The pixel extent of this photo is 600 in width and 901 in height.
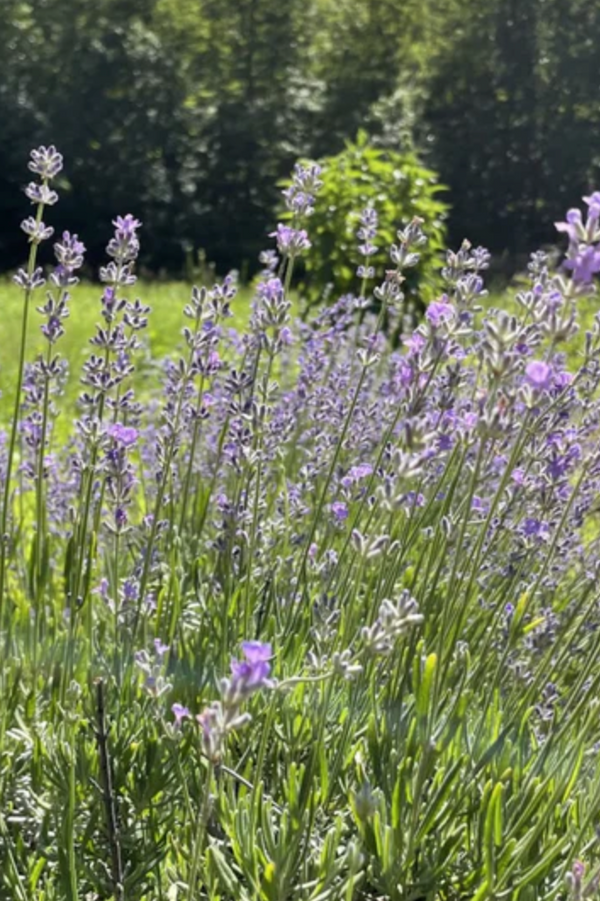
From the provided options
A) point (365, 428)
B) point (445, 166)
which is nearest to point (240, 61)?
point (445, 166)

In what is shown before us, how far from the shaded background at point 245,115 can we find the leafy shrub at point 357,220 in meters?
7.47

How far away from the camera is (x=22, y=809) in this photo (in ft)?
5.86

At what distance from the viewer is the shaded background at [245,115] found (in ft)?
53.0

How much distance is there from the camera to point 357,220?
23.4 feet

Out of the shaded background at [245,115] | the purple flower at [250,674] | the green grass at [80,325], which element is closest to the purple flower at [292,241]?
the purple flower at [250,674]

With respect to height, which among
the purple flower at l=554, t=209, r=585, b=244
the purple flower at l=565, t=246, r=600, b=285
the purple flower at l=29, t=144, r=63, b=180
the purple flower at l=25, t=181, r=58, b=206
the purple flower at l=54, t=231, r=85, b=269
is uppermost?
the purple flower at l=554, t=209, r=585, b=244

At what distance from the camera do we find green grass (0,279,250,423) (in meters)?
7.58

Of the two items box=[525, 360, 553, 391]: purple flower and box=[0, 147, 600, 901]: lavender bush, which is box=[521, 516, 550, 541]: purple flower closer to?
box=[0, 147, 600, 901]: lavender bush

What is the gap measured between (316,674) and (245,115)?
54.0ft

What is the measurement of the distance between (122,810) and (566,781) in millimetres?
702

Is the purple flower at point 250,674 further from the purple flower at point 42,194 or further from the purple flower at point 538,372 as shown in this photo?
the purple flower at point 42,194

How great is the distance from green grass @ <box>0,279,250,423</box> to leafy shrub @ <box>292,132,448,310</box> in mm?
867

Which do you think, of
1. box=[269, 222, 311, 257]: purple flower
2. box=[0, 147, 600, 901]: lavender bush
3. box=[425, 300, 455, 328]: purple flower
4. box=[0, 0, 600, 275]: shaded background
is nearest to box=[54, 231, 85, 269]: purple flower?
box=[0, 147, 600, 901]: lavender bush

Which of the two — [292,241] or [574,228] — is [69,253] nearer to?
[292,241]
